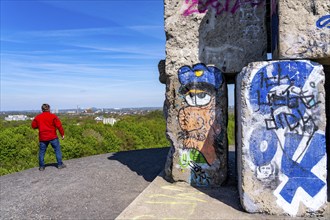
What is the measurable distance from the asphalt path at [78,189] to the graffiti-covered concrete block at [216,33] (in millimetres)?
2349

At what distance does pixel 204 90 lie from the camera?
513cm

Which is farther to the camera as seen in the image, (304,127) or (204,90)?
(204,90)

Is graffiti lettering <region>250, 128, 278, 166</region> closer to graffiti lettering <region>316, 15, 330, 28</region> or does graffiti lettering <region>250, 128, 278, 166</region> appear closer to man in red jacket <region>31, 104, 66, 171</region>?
graffiti lettering <region>316, 15, 330, 28</region>

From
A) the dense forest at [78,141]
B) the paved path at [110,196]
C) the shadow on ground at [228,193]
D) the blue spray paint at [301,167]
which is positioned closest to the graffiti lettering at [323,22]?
the blue spray paint at [301,167]

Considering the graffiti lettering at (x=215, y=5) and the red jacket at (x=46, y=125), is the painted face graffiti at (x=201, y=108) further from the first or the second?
the red jacket at (x=46, y=125)

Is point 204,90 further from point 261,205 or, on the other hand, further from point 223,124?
point 261,205

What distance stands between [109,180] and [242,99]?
3342 mm

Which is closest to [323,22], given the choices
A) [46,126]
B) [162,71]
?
[162,71]

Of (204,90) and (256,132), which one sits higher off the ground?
(204,90)

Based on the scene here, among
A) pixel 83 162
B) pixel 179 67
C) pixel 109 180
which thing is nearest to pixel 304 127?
pixel 179 67

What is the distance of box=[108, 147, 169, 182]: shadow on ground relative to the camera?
21.6 ft

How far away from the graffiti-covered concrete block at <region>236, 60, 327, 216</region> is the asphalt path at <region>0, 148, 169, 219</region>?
2060 millimetres

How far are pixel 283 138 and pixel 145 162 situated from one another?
14.5 ft

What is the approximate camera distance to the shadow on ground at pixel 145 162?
21.6 feet
